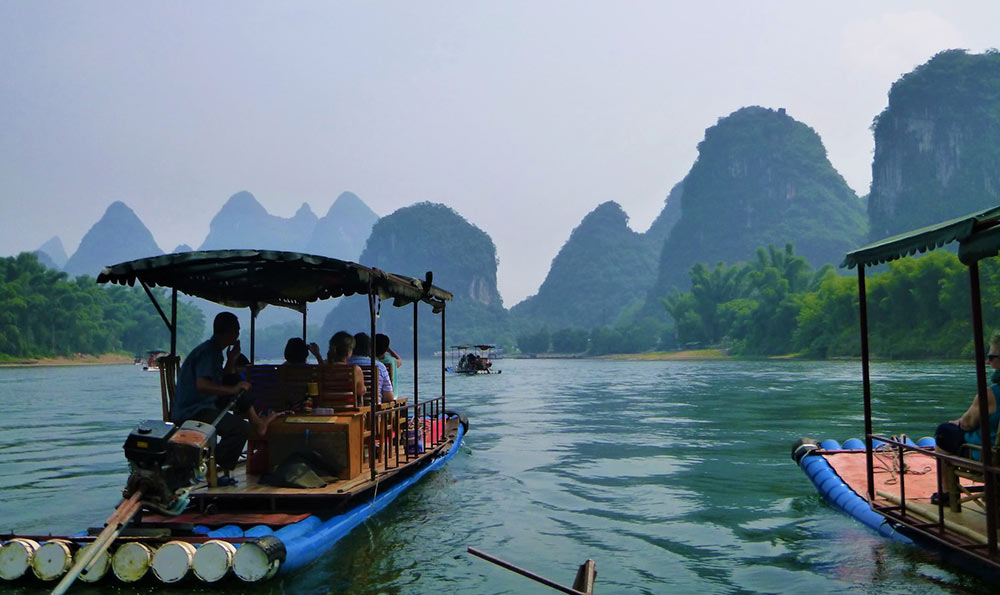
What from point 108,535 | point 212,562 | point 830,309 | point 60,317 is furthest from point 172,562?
point 60,317

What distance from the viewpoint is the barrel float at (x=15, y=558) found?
5449 millimetres

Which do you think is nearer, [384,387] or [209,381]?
[209,381]

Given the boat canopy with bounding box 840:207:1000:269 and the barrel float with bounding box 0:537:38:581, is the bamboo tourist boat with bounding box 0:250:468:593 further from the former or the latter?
the boat canopy with bounding box 840:207:1000:269

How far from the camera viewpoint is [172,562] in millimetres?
5441

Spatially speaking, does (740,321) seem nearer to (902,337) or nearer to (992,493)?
(902,337)

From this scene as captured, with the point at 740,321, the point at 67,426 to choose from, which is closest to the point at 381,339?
the point at 67,426

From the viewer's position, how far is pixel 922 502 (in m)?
6.85

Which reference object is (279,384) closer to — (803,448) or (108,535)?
(108,535)

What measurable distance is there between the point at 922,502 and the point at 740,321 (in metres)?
86.8

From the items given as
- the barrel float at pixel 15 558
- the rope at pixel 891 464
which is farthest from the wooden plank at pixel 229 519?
the rope at pixel 891 464

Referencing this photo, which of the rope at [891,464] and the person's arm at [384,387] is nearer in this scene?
the rope at [891,464]

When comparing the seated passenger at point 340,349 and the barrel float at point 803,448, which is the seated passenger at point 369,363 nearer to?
the seated passenger at point 340,349

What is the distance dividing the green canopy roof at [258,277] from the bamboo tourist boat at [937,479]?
430cm

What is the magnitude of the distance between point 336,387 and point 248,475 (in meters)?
1.19
